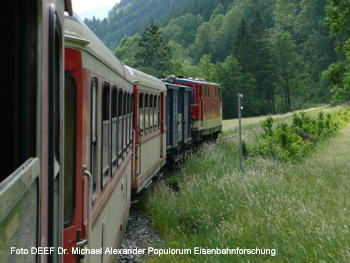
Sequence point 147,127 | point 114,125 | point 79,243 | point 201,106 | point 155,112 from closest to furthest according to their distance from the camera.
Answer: point 79,243 → point 114,125 → point 147,127 → point 155,112 → point 201,106

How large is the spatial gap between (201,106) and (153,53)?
202 feet

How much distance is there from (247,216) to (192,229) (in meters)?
1.57

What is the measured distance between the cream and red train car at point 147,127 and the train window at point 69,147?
250 inches

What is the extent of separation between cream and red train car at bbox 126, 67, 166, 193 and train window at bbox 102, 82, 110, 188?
479 cm

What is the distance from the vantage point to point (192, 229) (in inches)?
392

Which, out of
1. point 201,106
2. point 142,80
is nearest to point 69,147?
point 142,80

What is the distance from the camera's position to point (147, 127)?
1175 centimetres

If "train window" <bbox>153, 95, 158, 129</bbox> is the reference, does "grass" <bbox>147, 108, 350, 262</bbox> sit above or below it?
below

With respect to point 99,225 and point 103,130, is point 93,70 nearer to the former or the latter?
point 103,130

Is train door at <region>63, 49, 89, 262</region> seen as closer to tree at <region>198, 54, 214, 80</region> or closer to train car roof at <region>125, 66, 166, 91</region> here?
train car roof at <region>125, 66, 166, 91</region>

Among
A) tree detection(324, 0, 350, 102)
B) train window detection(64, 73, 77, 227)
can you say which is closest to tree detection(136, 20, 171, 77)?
tree detection(324, 0, 350, 102)

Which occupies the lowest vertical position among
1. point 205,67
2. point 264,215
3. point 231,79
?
point 264,215

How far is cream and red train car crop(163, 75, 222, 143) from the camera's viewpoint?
23.3 metres

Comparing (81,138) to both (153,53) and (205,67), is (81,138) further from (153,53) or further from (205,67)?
(205,67)
